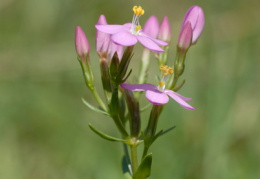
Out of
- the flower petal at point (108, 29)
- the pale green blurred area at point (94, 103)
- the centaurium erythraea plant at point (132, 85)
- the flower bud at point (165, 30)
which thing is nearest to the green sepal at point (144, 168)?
the centaurium erythraea plant at point (132, 85)

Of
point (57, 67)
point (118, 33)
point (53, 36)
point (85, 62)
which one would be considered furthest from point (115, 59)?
point (53, 36)

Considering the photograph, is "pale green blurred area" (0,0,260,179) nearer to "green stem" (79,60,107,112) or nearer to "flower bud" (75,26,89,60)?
"green stem" (79,60,107,112)

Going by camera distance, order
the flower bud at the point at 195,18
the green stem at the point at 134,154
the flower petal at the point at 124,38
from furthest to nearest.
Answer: the flower bud at the point at 195,18, the green stem at the point at 134,154, the flower petal at the point at 124,38

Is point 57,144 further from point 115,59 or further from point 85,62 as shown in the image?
point 115,59

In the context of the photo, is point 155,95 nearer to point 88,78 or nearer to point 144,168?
point 144,168

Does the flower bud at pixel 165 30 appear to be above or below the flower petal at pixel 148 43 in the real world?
below

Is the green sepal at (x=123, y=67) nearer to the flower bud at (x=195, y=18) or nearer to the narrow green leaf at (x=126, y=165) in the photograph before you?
the flower bud at (x=195, y=18)

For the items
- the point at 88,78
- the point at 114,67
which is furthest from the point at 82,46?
the point at 114,67
